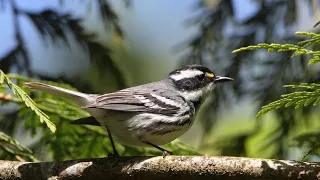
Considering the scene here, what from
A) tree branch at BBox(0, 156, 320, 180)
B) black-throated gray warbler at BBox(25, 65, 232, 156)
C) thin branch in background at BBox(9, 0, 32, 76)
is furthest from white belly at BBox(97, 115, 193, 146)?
thin branch in background at BBox(9, 0, 32, 76)

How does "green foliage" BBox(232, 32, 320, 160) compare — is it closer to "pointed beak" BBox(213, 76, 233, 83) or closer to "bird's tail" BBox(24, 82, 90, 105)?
"bird's tail" BBox(24, 82, 90, 105)

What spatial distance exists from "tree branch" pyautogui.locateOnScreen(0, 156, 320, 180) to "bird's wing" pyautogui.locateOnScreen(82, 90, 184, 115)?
42cm

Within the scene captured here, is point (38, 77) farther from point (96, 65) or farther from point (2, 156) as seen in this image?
point (2, 156)

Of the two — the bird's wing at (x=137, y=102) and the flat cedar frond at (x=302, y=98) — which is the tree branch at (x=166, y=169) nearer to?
the flat cedar frond at (x=302, y=98)

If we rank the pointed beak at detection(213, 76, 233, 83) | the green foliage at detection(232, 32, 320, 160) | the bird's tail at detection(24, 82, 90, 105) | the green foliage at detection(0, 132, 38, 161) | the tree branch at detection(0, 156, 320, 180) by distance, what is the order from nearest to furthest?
the green foliage at detection(232, 32, 320, 160), the tree branch at detection(0, 156, 320, 180), the bird's tail at detection(24, 82, 90, 105), the green foliage at detection(0, 132, 38, 161), the pointed beak at detection(213, 76, 233, 83)

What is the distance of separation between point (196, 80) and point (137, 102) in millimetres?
568

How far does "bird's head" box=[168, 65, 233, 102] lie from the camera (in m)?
3.48

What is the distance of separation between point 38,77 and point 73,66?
0.79 metres

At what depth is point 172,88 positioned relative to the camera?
3.52 metres

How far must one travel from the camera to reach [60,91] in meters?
2.88

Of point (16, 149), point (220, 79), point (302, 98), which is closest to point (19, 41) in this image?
point (16, 149)

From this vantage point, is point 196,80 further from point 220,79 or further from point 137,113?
point 137,113

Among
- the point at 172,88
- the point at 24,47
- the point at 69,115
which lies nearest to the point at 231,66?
the point at 172,88

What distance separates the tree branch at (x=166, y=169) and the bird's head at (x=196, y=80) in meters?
1.06
